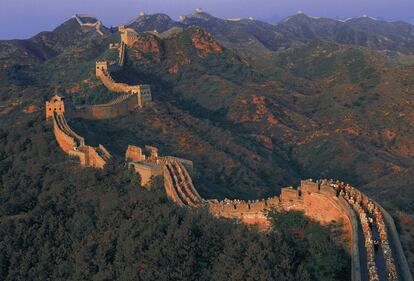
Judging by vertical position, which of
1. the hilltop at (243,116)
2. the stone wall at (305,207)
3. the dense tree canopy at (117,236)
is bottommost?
the hilltop at (243,116)

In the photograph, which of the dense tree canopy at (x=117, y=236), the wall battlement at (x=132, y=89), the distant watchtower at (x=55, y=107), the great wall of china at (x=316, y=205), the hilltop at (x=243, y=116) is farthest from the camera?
the wall battlement at (x=132, y=89)

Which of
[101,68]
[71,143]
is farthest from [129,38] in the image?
[71,143]

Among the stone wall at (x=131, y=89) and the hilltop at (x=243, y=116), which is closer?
the hilltop at (x=243, y=116)

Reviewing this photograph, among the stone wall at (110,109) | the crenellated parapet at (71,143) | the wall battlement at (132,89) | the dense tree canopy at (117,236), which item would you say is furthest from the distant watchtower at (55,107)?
the wall battlement at (132,89)

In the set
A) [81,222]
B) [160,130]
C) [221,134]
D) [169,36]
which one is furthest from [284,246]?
[169,36]

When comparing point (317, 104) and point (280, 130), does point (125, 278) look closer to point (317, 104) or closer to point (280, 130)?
point (280, 130)

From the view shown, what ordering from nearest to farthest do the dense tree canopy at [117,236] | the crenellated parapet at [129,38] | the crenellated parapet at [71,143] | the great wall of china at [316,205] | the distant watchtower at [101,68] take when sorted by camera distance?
the great wall of china at [316,205] < the dense tree canopy at [117,236] < the crenellated parapet at [71,143] < the distant watchtower at [101,68] < the crenellated parapet at [129,38]

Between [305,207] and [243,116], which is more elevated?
[305,207]

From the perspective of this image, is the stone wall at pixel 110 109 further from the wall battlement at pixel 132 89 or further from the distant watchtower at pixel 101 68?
the distant watchtower at pixel 101 68

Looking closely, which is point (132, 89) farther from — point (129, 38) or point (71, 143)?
point (129, 38)
